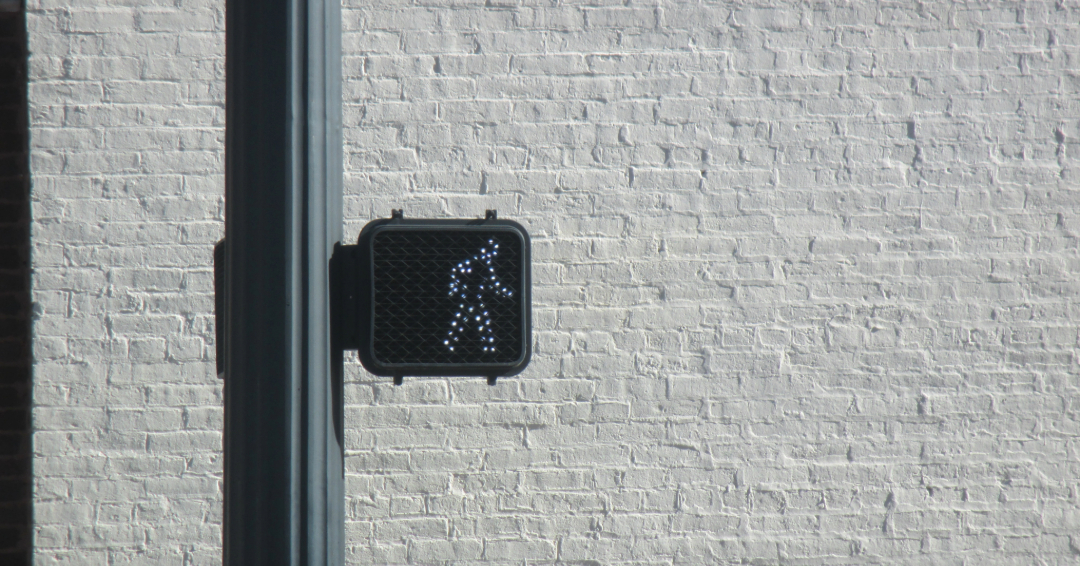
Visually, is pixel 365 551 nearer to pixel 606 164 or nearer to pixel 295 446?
pixel 606 164

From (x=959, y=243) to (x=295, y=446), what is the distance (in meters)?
2.79

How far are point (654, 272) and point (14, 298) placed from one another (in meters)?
2.48

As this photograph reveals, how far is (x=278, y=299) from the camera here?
110 cm

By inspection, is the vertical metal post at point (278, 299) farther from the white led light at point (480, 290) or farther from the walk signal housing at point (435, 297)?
the white led light at point (480, 290)

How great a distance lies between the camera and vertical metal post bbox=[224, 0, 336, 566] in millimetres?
1082

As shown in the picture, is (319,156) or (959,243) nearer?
(319,156)

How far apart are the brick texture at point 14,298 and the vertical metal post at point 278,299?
232 cm

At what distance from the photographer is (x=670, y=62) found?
2.97m

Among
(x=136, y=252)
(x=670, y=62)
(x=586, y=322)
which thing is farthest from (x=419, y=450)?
(x=670, y=62)

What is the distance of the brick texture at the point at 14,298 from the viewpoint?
9.42 ft

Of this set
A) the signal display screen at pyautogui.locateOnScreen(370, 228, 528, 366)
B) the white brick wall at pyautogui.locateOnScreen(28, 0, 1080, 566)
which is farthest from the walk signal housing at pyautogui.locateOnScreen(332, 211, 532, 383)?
the white brick wall at pyautogui.locateOnScreen(28, 0, 1080, 566)

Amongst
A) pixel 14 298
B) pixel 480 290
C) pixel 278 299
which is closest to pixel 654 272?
pixel 480 290

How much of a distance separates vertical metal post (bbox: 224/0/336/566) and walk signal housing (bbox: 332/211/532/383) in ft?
0.18

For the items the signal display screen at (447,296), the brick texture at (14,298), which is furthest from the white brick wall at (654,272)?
A: the signal display screen at (447,296)
